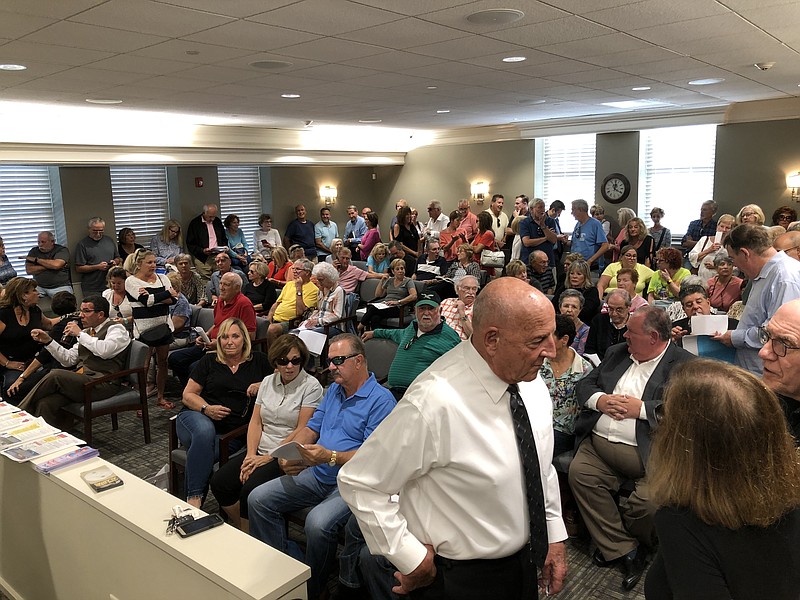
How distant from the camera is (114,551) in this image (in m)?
2.30

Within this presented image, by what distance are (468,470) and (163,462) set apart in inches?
146

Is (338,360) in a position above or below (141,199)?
below

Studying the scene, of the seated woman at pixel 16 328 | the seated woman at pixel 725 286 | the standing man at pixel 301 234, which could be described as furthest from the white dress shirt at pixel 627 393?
the standing man at pixel 301 234

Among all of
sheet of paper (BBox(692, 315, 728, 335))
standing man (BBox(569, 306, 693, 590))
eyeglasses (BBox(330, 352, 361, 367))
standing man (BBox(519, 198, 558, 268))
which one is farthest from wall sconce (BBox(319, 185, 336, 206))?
standing man (BBox(569, 306, 693, 590))

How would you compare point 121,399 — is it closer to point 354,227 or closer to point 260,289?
point 260,289

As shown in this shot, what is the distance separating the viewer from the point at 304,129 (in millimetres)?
11375

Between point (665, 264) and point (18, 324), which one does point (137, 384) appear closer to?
point (18, 324)

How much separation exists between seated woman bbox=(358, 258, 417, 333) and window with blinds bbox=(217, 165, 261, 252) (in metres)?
5.84

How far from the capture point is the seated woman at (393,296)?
263 inches

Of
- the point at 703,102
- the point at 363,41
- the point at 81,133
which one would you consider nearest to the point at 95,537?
the point at 363,41

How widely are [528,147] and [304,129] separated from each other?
4275mm

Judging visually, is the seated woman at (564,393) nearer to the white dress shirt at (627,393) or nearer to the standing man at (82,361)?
the white dress shirt at (627,393)

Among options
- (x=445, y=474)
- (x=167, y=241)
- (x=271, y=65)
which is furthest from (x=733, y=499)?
(x=167, y=241)

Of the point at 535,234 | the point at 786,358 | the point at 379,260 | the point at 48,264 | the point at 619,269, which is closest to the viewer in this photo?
→ the point at 786,358
